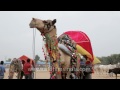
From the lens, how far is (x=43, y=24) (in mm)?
6934

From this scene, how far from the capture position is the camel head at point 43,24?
268 inches

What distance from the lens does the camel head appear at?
6816 millimetres

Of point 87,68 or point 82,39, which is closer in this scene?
point 87,68

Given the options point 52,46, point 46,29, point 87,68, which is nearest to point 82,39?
point 87,68

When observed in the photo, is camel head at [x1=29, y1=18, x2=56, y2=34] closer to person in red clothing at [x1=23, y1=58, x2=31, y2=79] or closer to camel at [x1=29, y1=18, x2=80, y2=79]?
camel at [x1=29, y1=18, x2=80, y2=79]

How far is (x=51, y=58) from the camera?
23.1ft

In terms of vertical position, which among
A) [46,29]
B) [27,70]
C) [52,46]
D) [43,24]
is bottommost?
[27,70]

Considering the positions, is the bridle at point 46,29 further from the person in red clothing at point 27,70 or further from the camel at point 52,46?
the person in red clothing at point 27,70

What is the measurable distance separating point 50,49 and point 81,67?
6.50ft

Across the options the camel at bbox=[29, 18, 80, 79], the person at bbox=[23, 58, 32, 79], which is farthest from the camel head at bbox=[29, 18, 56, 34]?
the person at bbox=[23, 58, 32, 79]

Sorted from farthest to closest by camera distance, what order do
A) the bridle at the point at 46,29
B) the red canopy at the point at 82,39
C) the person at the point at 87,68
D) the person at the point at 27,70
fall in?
the person at the point at 27,70
the red canopy at the point at 82,39
the person at the point at 87,68
the bridle at the point at 46,29

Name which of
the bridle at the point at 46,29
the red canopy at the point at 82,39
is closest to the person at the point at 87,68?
the red canopy at the point at 82,39

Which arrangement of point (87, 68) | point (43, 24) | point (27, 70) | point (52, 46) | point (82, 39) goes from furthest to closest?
1. point (27, 70)
2. point (82, 39)
3. point (87, 68)
4. point (52, 46)
5. point (43, 24)

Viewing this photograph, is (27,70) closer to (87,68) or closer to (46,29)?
(87,68)
